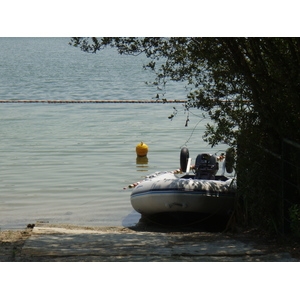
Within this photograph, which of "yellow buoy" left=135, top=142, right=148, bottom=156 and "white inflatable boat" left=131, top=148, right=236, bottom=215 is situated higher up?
"yellow buoy" left=135, top=142, right=148, bottom=156

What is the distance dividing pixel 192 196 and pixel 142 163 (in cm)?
622

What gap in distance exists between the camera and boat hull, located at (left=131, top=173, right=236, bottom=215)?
8289mm

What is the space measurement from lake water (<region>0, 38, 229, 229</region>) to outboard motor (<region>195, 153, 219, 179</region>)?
4.09ft

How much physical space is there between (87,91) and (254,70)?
1199 inches

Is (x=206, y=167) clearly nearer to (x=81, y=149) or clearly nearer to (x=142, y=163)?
(x=142, y=163)

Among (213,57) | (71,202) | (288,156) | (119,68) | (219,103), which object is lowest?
(71,202)

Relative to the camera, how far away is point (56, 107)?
28.5m

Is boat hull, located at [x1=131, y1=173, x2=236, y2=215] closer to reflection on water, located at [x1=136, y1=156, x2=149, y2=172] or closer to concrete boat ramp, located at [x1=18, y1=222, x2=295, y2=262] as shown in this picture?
concrete boat ramp, located at [x1=18, y1=222, x2=295, y2=262]

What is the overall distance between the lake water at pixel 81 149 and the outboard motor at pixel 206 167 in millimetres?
1247

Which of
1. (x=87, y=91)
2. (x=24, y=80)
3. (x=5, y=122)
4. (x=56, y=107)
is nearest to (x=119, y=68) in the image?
(x=24, y=80)

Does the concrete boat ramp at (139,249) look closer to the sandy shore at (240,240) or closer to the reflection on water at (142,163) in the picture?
the sandy shore at (240,240)

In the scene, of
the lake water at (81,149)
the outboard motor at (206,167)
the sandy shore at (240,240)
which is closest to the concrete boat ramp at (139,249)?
the sandy shore at (240,240)

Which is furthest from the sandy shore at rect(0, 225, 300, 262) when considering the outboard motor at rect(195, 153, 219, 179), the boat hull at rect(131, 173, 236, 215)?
the outboard motor at rect(195, 153, 219, 179)

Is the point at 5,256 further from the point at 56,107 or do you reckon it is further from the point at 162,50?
the point at 56,107
